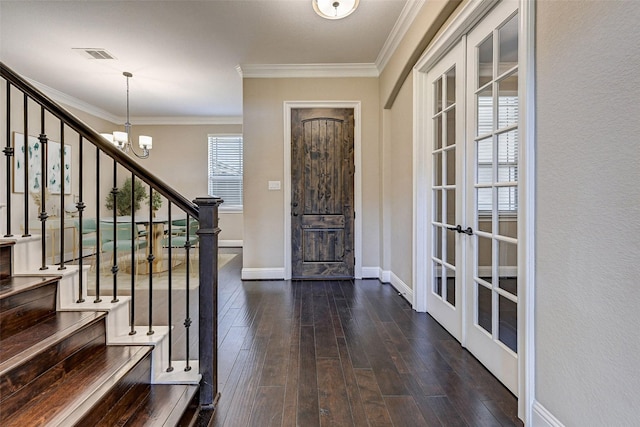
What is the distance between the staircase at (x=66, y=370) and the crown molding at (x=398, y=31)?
3195mm

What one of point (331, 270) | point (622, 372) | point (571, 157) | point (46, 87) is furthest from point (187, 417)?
point (46, 87)

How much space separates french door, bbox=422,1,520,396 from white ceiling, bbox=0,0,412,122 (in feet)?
3.49

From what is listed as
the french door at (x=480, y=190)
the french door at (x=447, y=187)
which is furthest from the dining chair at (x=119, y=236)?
the french door at (x=480, y=190)

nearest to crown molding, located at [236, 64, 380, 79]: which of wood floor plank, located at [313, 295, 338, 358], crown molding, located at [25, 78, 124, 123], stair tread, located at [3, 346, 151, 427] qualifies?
wood floor plank, located at [313, 295, 338, 358]

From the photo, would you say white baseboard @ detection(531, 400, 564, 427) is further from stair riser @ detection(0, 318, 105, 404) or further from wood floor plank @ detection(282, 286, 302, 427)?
stair riser @ detection(0, 318, 105, 404)

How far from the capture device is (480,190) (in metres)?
2.07

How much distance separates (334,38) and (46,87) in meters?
4.63

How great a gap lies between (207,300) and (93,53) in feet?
12.6

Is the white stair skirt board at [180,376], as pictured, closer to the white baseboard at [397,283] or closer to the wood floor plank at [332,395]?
the wood floor plank at [332,395]

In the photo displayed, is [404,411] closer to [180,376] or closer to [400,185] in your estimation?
[180,376]

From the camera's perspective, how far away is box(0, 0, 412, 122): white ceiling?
9.61 feet

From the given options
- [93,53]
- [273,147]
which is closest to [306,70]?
[273,147]

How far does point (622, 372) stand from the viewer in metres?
1.03

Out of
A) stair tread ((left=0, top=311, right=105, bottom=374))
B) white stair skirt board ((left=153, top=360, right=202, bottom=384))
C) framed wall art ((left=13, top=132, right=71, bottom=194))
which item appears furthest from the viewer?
framed wall art ((left=13, top=132, right=71, bottom=194))
